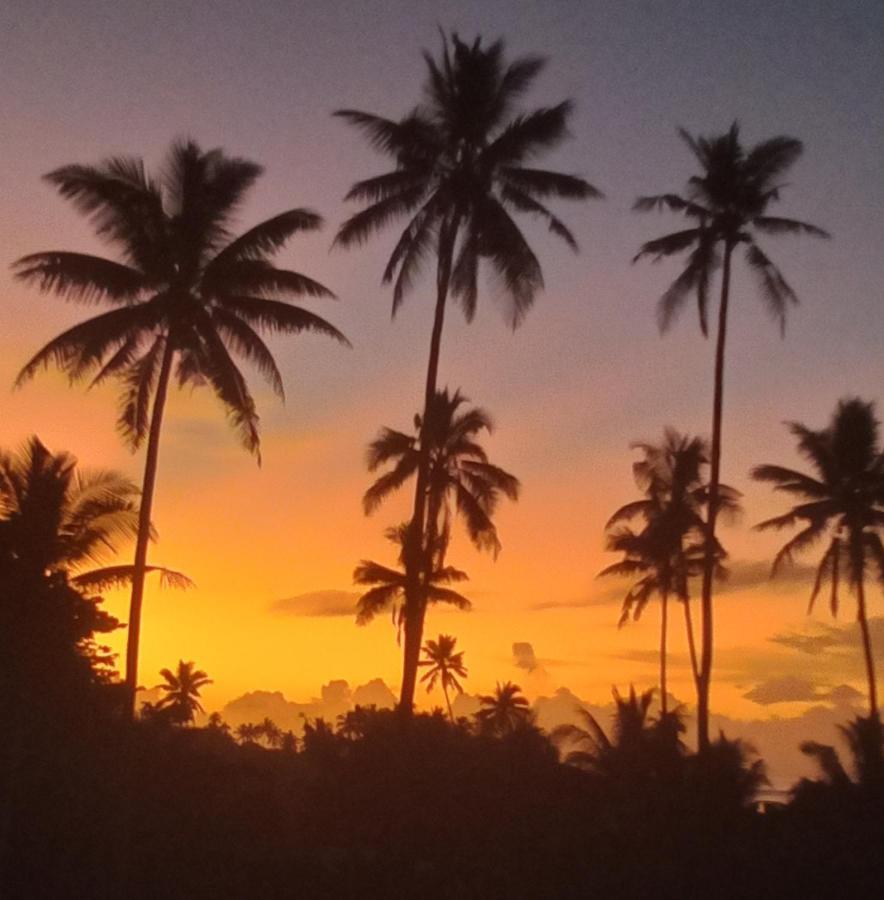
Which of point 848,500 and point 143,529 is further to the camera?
point 848,500

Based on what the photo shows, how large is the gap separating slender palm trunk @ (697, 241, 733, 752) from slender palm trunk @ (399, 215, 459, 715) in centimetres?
791

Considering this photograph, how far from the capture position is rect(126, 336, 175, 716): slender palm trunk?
2422cm

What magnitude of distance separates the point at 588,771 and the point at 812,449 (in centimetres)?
1313

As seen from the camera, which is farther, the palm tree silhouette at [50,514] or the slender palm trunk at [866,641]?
the slender palm trunk at [866,641]

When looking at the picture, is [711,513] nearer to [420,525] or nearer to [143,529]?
[420,525]

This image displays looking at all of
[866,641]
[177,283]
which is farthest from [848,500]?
[177,283]

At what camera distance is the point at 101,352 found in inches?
998

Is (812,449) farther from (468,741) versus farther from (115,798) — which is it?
(115,798)

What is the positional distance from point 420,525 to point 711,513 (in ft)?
28.2

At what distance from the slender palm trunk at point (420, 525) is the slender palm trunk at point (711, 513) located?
7.91m

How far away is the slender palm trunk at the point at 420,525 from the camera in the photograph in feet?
96.4

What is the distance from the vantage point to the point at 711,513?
3316cm

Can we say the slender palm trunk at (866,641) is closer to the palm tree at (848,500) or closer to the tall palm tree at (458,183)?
the palm tree at (848,500)

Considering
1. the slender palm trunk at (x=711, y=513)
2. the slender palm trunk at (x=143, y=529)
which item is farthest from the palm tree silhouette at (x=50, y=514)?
the slender palm trunk at (x=711, y=513)
